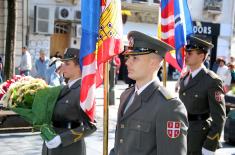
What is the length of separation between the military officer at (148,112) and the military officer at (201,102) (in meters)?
1.34

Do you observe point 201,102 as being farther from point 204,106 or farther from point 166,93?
point 166,93

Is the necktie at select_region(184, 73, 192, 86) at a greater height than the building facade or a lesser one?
lesser

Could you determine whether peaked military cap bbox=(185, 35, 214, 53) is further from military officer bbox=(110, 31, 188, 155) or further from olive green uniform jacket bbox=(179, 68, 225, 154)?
military officer bbox=(110, 31, 188, 155)

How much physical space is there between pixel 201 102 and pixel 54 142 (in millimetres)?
1507

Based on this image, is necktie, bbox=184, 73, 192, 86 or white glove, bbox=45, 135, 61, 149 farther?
necktie, bbox=184, 73, 192, 86

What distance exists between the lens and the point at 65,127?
4133 millimetres

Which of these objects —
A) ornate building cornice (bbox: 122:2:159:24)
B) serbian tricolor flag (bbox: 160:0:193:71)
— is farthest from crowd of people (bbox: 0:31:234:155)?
ornate building cornice (bbox: 122:2:159:24)

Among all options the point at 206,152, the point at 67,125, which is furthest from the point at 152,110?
the point at 206,152

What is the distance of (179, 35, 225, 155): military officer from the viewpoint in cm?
430

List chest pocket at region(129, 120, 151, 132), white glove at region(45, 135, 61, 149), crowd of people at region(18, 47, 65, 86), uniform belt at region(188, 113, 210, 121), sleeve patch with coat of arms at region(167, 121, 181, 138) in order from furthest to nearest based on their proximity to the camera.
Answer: crowd of people at region(18, 47, 65, 86)
uniform belt at region(188, 113, 210, 121)
white glove at region(45, 135, 61, 149)
chest pocket at region(129, 120, 151, 132)
sleeve patch with coat of arms at region(167, 121, 181, 138)

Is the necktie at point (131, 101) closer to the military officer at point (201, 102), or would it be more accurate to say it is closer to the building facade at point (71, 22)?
the military officer at point (201, 102)

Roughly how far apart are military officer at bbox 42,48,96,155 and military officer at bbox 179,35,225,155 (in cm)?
103

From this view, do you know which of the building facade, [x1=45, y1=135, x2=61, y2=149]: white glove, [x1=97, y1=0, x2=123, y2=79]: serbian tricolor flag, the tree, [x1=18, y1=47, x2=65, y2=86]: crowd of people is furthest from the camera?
the building facade

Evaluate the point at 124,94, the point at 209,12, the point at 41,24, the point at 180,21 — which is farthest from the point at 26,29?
the point at 124,94
